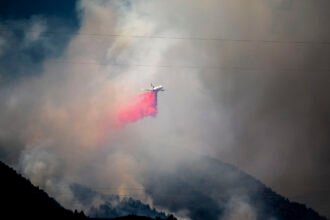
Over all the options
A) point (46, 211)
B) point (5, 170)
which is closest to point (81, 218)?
point (46, 211)

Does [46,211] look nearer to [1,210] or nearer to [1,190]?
[1,190]

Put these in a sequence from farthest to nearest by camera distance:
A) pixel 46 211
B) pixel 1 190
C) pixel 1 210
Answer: pixel 46 211, pixel 1 190, pixel 1 210

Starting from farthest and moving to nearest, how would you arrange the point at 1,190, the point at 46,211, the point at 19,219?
the point at 46,211 < the point at 1,190 < the point at 19,219

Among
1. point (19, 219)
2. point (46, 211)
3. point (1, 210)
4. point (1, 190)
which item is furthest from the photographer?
point (46, 211)

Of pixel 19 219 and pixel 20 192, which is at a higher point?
pixel 20 192

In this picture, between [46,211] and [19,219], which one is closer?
[19,219]

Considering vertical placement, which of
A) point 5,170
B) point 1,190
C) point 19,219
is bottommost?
point 19,219

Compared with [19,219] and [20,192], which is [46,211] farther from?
[19,219]

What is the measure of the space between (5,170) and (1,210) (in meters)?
59.6

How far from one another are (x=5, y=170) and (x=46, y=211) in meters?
33.2

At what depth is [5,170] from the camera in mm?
197750

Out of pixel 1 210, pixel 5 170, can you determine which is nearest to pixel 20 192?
pixel 5 170

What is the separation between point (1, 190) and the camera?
565ft

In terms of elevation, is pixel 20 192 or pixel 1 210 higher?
pixel 20 192
